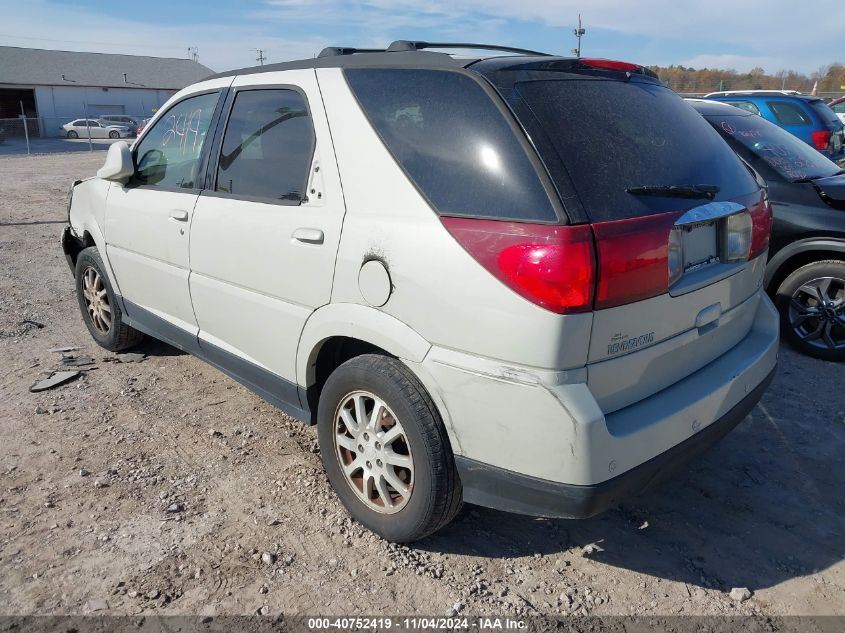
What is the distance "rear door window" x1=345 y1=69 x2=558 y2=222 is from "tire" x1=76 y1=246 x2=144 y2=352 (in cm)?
294

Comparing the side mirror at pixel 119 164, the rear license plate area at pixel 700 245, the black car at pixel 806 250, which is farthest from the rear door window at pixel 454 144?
the black car at pixel 806 250

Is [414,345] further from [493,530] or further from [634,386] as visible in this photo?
[493,530]

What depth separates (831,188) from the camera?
16.6 feet

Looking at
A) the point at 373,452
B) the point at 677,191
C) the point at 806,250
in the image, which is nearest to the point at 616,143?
the point at 677,191

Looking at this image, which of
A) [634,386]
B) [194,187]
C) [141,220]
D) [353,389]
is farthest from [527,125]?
[141,220]

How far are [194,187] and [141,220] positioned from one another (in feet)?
2.00

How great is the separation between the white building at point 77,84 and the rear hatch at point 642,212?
50448mm

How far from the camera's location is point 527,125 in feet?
7.96

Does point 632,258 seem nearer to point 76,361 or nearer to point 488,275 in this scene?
point 488,275

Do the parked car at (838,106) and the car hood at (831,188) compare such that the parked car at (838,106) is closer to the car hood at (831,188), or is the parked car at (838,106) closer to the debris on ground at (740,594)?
the car hood at (831,188)

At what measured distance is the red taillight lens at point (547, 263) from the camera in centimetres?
224

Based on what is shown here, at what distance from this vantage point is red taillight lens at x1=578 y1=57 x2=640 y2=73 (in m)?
2.82

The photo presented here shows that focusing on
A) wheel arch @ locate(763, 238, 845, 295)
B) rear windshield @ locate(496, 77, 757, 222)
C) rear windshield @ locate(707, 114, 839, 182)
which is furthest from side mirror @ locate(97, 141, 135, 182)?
wheel arch @ locate(763, 238, 845, 295)

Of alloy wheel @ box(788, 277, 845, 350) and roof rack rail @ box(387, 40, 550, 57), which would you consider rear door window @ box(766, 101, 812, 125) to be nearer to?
alloy wheel @ box(788, 277, 845, 350)
